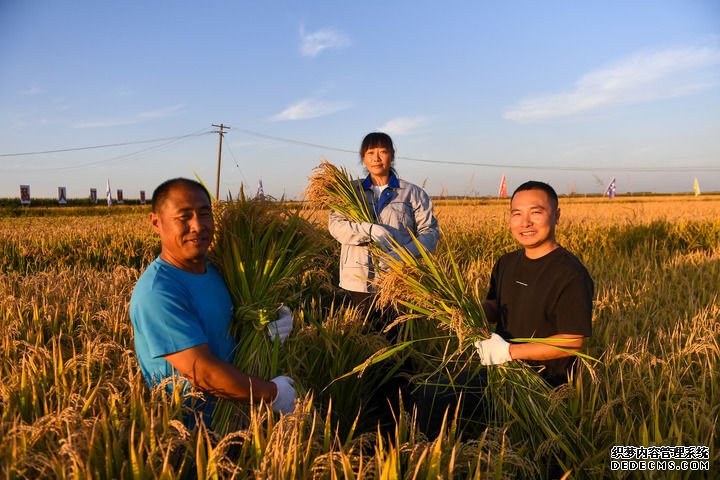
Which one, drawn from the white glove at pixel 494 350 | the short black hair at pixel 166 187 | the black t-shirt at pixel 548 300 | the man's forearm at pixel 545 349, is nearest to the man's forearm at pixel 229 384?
the short black hair at pixel 166 187

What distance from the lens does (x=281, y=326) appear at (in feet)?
7.26

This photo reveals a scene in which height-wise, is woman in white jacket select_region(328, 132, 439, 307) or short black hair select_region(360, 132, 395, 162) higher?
short black hair select_region(360, 132, 395, 162)

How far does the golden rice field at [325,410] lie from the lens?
1.26 m

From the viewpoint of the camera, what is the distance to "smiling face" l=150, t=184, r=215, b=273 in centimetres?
188

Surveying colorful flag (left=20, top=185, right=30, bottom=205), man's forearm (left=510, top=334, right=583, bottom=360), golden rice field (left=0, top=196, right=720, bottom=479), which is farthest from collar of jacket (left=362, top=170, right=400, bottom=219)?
colorful flag (left=20, top=185, right=30, bottom=205)

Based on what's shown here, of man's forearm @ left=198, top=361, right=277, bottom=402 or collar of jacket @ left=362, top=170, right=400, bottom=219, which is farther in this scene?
collar of jacket @ left=362, top=170, right=400, bottom=219

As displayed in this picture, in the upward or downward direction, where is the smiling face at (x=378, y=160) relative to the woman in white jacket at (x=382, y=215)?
upward

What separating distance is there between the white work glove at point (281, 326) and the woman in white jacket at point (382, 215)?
145 cm

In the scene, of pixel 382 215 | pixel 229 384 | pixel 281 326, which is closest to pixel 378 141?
pixel 382 215

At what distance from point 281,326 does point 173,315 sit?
0.62 m

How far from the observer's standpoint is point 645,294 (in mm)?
5121

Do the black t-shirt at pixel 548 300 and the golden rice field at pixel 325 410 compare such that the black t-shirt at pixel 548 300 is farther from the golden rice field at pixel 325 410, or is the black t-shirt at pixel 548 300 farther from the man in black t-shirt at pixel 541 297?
the golden rice field at pixel 325 410

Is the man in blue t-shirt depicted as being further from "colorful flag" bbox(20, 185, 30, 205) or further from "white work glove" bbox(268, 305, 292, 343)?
"colorful flag" bbox(20, 185, 30, 205)

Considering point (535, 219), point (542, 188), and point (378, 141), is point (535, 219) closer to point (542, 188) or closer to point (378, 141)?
point (542, 188)
